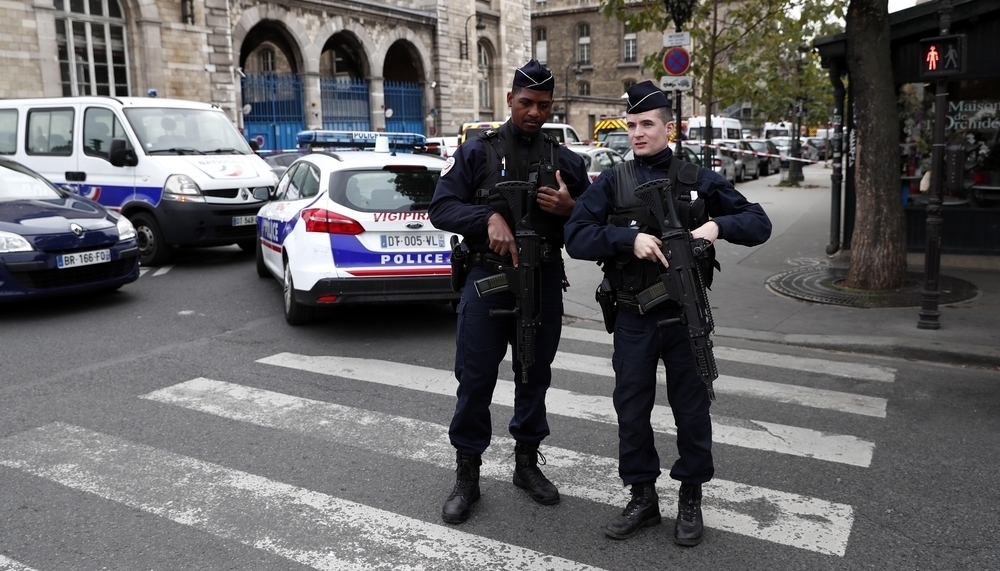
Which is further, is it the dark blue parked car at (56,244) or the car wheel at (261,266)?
the car wheel at (261,266)

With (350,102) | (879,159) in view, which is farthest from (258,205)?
(350,102)

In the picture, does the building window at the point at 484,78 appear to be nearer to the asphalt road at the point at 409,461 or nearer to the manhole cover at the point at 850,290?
the manhole cover at the point at 850,290

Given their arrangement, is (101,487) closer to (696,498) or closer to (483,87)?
(696,498)

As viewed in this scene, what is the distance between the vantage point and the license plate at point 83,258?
27.2 ft

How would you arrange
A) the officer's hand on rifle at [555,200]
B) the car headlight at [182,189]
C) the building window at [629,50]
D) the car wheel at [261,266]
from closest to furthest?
the officer's hand on rifle at [555,200] → the car wheel at [261,266] → the car headlight at [182,189] → the building window at [629,50]

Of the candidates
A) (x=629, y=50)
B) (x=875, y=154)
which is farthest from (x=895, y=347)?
(x=629, y=50)

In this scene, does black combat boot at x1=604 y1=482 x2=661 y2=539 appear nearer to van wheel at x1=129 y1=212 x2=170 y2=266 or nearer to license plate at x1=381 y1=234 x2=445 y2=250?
license plate at x1=381 y1=234 x2=445 y2=250

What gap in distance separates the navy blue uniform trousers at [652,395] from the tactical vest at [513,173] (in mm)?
552

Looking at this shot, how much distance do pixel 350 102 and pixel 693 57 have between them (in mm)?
16155

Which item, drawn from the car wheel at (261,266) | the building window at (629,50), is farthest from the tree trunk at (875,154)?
the building window at (629,50)

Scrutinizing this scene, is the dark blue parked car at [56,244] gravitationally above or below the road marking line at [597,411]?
above

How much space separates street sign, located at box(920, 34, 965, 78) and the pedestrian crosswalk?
2.66m

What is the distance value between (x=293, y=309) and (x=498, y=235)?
14.8ft

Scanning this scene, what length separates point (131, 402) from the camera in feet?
18.9
